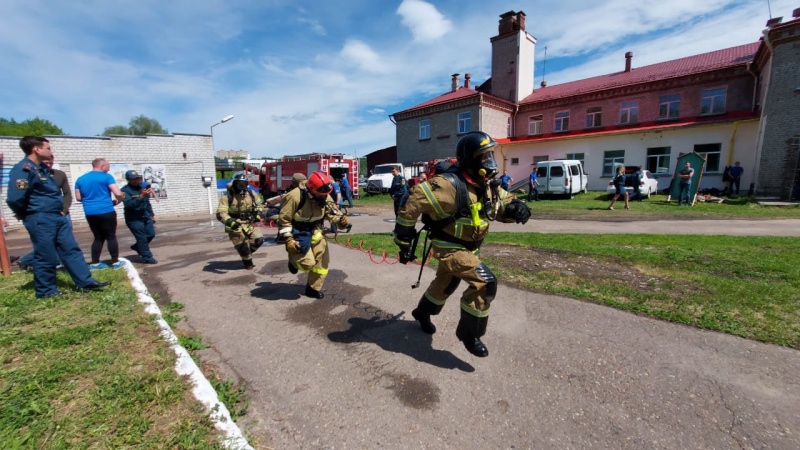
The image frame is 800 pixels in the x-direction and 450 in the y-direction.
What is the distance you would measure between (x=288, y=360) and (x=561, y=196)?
66.0 ft

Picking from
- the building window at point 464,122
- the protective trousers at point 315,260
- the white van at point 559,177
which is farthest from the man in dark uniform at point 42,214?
the building window at point 464,122

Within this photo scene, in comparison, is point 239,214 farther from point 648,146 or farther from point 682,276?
point 648,146

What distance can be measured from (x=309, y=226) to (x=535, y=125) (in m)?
28.0

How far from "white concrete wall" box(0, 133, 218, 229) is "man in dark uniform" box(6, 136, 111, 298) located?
12931 millimetres

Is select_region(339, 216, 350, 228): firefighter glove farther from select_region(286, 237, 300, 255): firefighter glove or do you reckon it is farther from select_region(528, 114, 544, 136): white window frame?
select_region(528, 114, 544, 136): white window frame

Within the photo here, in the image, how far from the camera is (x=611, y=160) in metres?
22.9

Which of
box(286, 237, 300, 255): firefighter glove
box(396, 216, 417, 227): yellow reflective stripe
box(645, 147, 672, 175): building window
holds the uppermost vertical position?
box(645, 147, 672, 175): building window

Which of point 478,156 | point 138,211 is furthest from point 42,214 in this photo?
point 478,156

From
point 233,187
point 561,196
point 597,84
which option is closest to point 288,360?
point 233,187

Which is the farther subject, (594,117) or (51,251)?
(594,117)

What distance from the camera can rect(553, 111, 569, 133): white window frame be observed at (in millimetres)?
27078

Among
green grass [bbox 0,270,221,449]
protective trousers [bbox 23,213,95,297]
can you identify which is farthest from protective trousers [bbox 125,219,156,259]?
green grass [bbox 0,270,221,449]

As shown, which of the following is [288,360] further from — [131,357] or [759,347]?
[759,347]

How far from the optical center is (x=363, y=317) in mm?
4262
